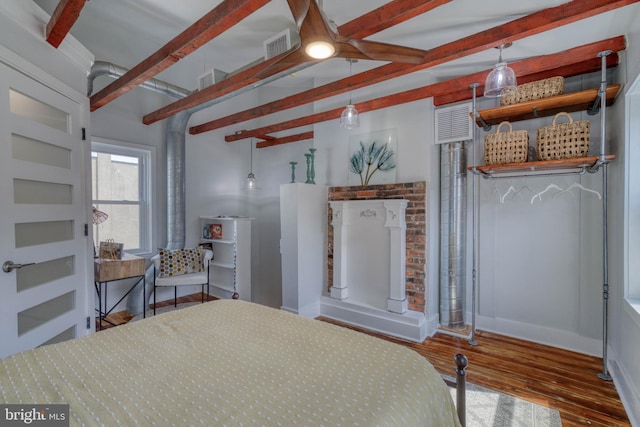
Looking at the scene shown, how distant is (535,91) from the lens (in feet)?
8.65

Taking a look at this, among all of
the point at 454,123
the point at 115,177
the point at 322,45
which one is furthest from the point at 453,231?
the point at 115,177

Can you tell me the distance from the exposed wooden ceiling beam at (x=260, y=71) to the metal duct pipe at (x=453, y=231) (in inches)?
69.1

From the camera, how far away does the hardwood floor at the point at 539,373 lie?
205 cm

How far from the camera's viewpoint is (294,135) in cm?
491

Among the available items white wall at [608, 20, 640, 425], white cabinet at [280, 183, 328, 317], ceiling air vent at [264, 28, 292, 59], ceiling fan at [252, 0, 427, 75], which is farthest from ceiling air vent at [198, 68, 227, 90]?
white wall at [608, 20, 640, 425]

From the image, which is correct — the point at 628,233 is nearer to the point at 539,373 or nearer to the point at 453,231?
the point at 539,373

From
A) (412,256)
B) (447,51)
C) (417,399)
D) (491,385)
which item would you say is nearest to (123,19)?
(447,51)

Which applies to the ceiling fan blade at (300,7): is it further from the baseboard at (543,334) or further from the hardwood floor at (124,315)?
the hardwood floor at (124,315)

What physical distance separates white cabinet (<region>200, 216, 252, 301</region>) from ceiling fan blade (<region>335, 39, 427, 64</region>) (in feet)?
10.7

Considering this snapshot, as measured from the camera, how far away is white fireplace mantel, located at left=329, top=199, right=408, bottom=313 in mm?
3322

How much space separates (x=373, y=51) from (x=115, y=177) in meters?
3.86

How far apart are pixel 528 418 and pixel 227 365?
1964 millimetres

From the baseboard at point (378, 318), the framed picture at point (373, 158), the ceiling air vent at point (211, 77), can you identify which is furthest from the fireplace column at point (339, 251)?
the ceiling air vent at point (211, 77)

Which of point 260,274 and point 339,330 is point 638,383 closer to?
point 339,330
